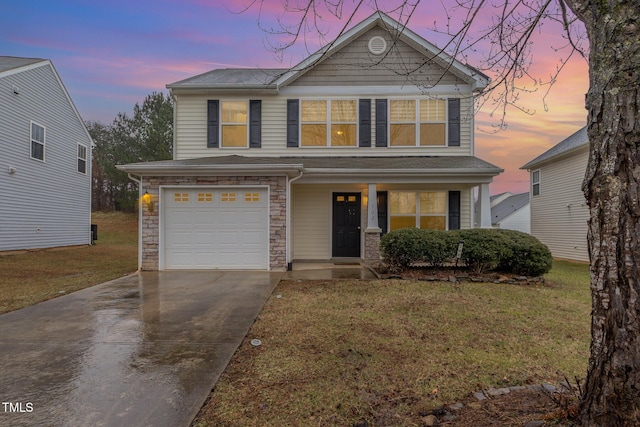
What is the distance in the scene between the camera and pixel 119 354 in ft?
11.6

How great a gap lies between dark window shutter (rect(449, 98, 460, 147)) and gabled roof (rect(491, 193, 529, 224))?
16.9 m

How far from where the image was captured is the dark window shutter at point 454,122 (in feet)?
36.7

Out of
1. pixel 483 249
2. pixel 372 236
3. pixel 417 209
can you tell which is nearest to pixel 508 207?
pixel 417 209

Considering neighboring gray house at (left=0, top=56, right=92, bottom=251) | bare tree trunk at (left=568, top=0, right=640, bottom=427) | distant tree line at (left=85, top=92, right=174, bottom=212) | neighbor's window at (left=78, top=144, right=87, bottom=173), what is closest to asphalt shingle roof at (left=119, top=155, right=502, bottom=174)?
neighboring gray house at (left=0, top=56, right=92, bottom=251)

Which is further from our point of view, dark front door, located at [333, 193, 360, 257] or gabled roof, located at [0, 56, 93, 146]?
gabled roof, located at [0, 56, 93, 146]

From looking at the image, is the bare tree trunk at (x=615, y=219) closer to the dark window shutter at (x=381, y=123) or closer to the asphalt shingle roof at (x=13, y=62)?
the dark window shutter at (x=381, y=123)

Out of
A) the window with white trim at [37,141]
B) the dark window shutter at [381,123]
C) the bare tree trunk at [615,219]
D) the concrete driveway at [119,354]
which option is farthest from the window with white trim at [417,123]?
the window with white trim at [37,141]

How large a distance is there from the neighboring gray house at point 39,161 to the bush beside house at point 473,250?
539 inches

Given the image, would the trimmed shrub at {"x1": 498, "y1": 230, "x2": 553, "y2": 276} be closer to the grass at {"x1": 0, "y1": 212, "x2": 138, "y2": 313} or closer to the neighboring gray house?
the grass at {"x1": 0, "y1": 212, "x2": 138, "y2": 313}

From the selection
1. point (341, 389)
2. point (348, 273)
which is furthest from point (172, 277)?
point (341, 389)

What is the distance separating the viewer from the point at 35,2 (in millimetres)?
10938

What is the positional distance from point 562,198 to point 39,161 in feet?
68.7

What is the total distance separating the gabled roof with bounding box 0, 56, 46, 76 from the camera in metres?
12.6

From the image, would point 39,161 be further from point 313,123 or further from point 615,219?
point 615,219
